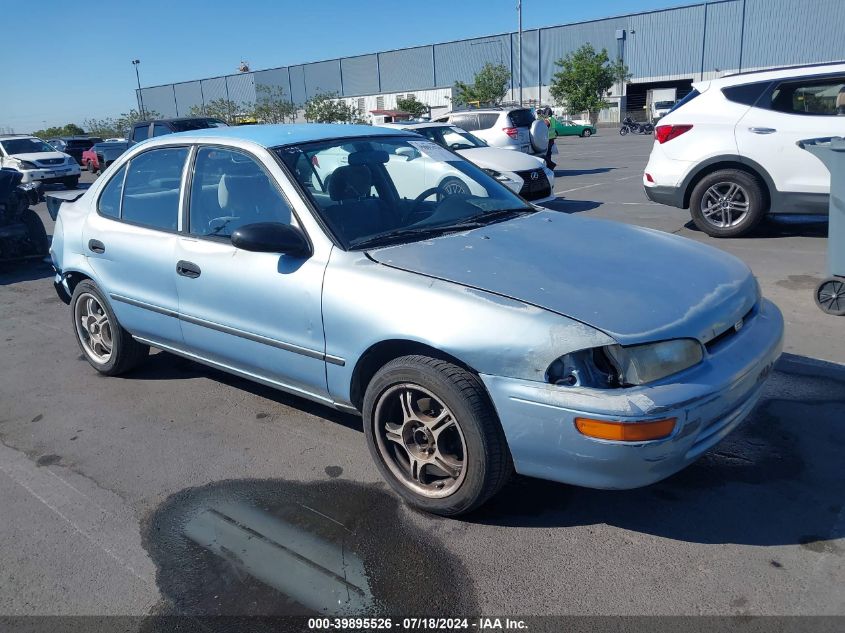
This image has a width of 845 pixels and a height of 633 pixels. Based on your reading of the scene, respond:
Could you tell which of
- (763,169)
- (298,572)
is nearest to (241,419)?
(298,572)

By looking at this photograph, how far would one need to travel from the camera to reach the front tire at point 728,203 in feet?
26.5

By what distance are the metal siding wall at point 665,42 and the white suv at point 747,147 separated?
50.6 metres

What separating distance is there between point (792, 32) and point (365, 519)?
56.6 m

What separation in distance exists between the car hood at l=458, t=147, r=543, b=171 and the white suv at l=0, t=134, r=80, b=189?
630 inches

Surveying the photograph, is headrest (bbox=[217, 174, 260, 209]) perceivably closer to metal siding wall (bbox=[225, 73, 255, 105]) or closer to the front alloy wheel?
the front alloy wheel

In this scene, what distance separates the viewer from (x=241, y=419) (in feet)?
14.0

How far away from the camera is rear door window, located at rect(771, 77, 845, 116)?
755 centimetres

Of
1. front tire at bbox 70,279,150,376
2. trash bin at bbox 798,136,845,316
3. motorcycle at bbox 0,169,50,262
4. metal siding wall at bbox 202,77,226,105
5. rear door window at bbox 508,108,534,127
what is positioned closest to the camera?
front tire at bbox 70,279,150,376

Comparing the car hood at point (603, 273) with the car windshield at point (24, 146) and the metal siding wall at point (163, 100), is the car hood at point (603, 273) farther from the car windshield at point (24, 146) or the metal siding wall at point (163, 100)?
the metal siding wall at point (163, 100)

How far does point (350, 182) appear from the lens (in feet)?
12.7

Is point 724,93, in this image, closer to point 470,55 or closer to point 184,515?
point 184,515

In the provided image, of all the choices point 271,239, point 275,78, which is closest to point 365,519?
point 271,239

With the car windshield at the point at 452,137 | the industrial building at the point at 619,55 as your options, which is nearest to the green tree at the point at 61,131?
the industrial building at the point at 619,55

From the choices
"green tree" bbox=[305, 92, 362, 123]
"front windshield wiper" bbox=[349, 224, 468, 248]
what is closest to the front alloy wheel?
"front windshield wiper" bbox=[349, 224, 468, 248]
